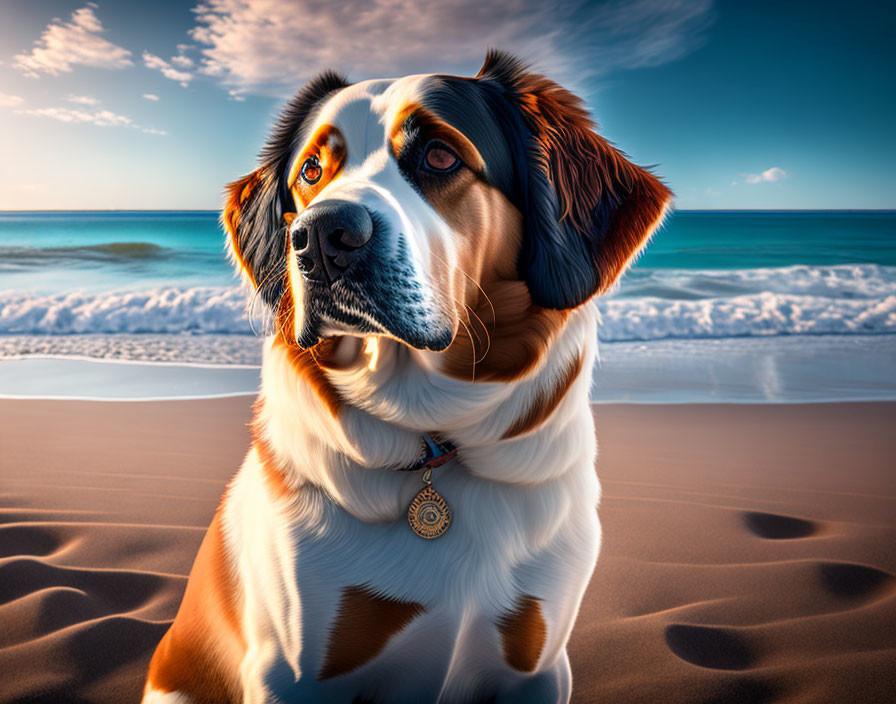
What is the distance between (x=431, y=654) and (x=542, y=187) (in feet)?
3.37

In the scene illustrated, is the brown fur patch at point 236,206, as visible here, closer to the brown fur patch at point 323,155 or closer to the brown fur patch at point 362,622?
the brown fur patch at point 323,155

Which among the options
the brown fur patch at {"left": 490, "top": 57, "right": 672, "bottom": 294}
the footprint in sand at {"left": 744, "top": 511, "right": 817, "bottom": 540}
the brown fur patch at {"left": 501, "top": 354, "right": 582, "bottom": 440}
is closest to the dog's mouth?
the brown fur patch at {"left": 501, "top": 354, "right": 582, "bottom": 440}

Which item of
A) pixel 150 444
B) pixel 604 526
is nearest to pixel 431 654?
pixel 604 526

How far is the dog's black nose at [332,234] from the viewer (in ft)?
3.53

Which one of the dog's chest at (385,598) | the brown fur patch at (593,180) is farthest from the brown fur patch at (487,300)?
the dog's chest at (385,598)

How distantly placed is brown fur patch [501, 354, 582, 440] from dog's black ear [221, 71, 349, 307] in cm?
66

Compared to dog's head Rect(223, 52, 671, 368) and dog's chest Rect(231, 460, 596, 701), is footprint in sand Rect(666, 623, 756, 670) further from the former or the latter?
dog's head Rect(223, 52, 671, 368)

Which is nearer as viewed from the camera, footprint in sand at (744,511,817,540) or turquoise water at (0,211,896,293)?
footprint in sand at (744,511,817,540)

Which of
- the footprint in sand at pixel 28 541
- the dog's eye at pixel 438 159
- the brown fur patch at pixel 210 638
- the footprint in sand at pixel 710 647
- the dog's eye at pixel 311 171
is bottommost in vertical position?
the footprint in sand at pixel 28 541

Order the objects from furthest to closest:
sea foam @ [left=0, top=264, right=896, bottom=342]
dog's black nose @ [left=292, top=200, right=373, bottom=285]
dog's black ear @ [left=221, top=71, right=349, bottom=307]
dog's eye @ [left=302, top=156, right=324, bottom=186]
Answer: sea foam @ [left=0, top=264, right=896, bottom=342], dog's black ear @ [left=221, top=71, right=349, bottom=307], dog's eye @ [left=302, top=156, right=324, bottom=186], dog's black nose @ [left=292, top=200, right=373, bottom=285]

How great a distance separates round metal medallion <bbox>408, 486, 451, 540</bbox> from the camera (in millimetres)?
1233

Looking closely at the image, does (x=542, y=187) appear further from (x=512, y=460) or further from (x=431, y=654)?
(x=431, y=654)

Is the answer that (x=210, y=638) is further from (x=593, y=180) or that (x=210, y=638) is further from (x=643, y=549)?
(x=643, y=549)

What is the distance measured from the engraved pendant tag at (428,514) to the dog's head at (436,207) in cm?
30
